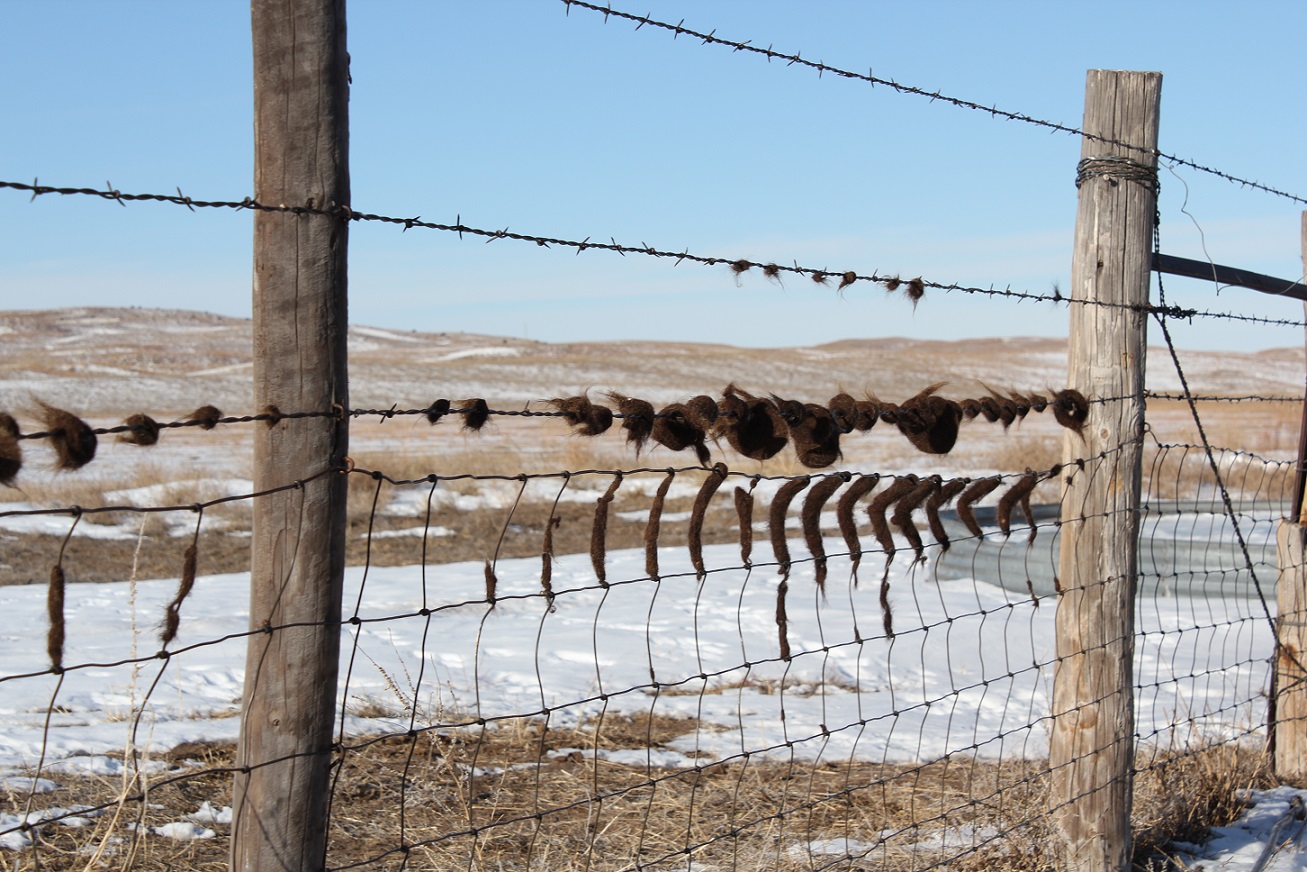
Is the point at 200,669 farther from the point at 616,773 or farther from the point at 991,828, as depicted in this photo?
the point at 991,828

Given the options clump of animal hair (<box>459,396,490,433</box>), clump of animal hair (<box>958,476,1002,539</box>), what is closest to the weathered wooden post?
clump of animal hair (<box>958,476,1002,539</box>)

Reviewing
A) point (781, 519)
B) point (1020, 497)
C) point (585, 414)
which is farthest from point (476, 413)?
point (1020, 497)

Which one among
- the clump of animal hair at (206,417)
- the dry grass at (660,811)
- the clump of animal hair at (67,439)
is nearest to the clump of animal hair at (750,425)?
the dry grass at (660,811)

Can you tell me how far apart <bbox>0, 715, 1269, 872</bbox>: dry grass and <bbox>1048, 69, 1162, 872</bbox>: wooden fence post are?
0.16 m

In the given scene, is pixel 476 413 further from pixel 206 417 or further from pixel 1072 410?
pixel 1072 410

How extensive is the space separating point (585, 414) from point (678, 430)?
0.94 ft

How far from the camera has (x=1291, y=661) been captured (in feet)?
15.2

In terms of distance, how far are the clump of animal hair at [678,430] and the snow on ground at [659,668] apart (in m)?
0.95

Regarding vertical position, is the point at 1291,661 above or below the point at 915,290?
below

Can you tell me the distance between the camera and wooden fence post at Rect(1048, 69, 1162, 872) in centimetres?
338

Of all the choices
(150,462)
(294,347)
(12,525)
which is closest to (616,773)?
(294,347)

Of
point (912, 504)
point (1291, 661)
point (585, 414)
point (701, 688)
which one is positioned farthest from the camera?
point (701, 688)

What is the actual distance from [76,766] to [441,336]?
353 feet

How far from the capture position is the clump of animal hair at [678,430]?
2.55m
